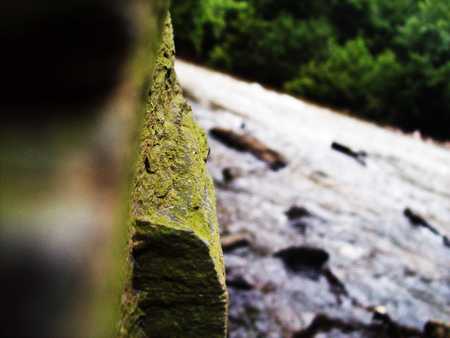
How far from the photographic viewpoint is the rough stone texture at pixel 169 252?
77.3 inches

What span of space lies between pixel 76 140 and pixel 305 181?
8.57 meters

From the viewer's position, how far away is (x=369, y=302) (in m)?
5.45

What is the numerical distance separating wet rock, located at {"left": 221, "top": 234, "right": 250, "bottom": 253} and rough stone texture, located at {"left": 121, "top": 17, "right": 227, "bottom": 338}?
349cm

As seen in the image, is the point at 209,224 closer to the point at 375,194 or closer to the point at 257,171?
the point at 257,171

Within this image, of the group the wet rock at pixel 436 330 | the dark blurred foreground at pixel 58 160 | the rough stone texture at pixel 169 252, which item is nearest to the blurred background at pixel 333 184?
the wet rock at pixel 436 330

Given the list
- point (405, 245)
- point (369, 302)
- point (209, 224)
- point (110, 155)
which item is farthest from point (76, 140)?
point (405, 245)

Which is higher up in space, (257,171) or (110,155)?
(110,155)

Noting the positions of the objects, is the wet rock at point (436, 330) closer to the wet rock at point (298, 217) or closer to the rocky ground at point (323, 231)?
the rocky ground at point (323, 231)

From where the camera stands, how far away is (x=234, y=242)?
5875 millimetres

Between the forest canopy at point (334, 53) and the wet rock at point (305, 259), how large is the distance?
1660 cm

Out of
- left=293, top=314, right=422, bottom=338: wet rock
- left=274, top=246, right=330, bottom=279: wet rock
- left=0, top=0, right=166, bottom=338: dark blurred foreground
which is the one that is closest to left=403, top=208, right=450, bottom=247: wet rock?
left=274, top=246, right=330, bottom=279: wet rock

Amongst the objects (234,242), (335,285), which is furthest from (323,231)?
(234,242)

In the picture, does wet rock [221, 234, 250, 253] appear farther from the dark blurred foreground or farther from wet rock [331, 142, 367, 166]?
wet rock [331, 142, 367, 166]

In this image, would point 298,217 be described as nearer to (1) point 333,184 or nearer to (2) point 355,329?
(1) point 333,184
